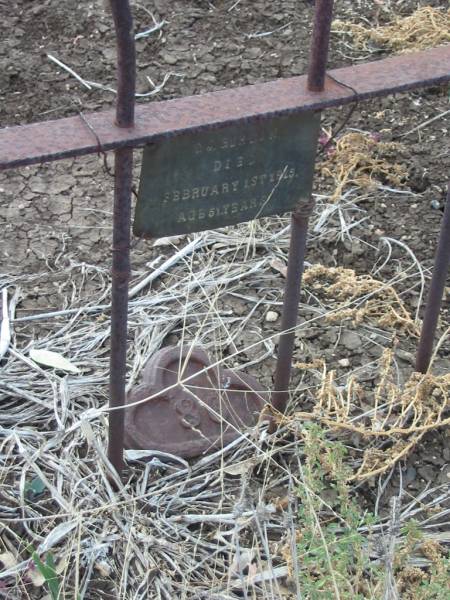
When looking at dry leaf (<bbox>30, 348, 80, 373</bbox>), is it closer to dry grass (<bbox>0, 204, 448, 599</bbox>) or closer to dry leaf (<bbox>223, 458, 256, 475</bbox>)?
dry grass (<bbox>0, 204, 448, 599</bbox>)

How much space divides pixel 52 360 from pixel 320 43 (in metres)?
1.15

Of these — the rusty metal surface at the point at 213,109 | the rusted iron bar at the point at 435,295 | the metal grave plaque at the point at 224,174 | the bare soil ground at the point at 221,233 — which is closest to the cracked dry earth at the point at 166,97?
the bare soil ground at the point at 221,233

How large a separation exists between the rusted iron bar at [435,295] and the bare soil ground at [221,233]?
0.11m

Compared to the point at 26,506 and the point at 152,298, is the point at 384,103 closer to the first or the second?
the point at 152,298

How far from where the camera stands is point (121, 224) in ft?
6.14

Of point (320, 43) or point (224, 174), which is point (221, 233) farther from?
point (320, 43)

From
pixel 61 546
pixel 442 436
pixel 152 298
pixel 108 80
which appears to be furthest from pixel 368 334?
pixel 108 80

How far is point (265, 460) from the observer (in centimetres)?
241

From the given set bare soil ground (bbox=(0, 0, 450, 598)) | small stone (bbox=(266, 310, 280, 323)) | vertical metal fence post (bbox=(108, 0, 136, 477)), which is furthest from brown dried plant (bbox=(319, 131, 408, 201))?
vertical metal fence post (bbox=(108, 0, 136, 477))

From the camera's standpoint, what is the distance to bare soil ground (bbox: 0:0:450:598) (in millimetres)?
2652

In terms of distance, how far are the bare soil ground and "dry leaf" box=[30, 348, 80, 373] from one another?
2.2 inches

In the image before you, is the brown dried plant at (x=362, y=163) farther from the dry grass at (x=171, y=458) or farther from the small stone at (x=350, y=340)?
the small stone at (x=350, y=340)

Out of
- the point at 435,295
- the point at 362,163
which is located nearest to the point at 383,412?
the point at 435,295

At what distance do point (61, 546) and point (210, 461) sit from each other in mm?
404
